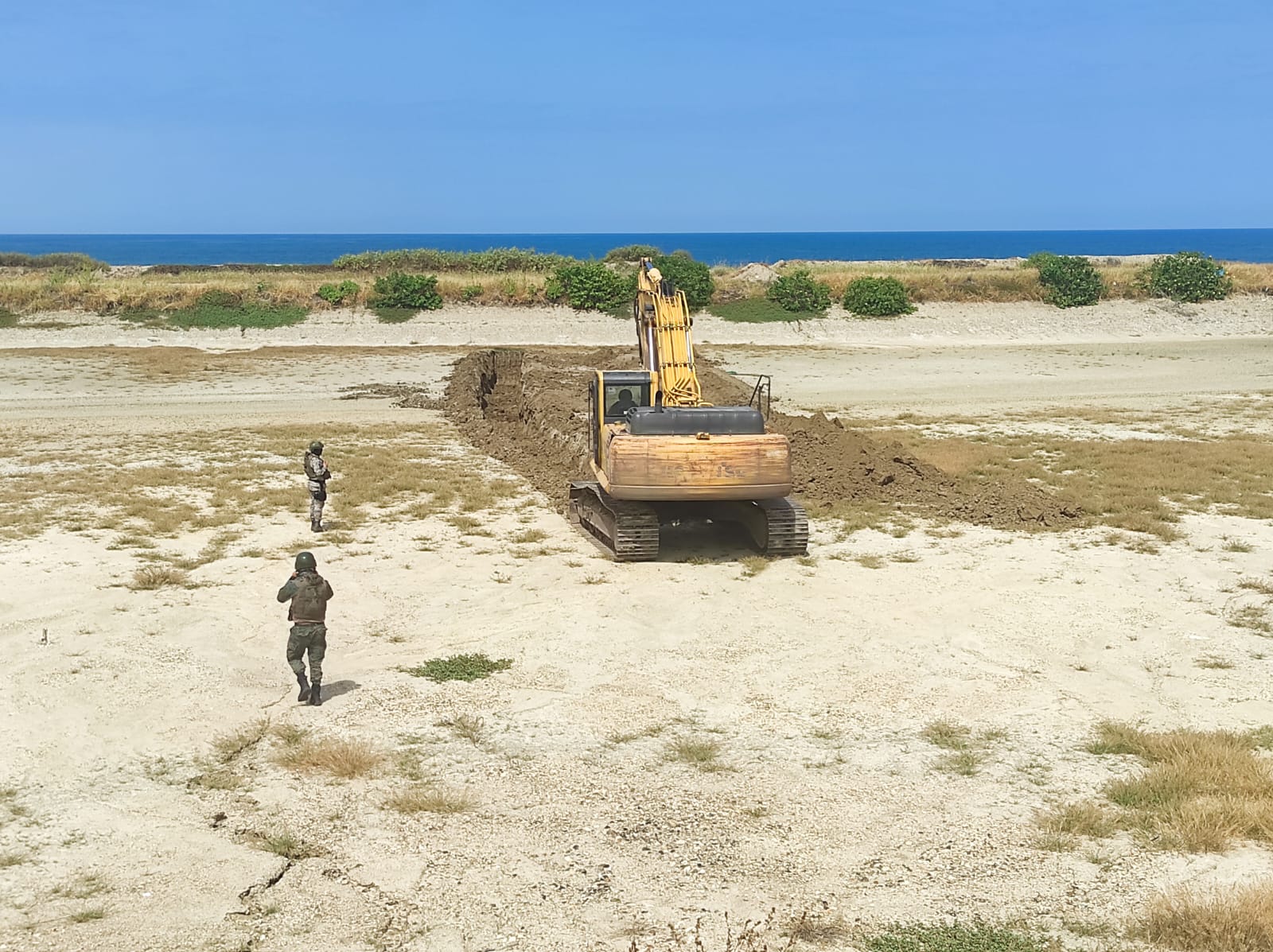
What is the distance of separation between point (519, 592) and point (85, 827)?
6719 millimetres

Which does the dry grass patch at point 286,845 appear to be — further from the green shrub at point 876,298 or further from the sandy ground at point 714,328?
the green shrub at point 876,298

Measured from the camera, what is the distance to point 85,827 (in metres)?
8.26

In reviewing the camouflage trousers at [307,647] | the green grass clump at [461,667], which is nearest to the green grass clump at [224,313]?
→ the green grass clump at [461,667]

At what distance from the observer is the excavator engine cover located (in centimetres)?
1573

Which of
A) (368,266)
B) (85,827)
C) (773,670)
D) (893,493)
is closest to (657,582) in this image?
(773,670)

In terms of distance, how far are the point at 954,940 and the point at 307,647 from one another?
247 inches

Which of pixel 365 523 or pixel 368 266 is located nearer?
pixel 365 523

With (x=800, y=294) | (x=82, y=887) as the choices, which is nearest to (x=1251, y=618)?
(x=82, y=887)

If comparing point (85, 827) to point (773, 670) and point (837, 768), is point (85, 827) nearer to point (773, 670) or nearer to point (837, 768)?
point (837, 768)

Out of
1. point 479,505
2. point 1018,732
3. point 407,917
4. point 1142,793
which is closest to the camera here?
point 407,917

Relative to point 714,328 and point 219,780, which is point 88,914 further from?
point 714,328

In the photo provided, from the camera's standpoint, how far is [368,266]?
6644 centimetres

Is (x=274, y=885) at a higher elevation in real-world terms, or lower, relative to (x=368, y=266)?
lower

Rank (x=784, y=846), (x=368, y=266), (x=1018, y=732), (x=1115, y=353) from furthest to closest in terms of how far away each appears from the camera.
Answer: (x=368, y=266) < (x=1115, y=353) < (x=1018, y=732) < (x=784, y=846)
